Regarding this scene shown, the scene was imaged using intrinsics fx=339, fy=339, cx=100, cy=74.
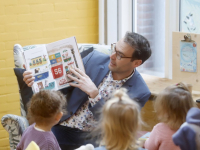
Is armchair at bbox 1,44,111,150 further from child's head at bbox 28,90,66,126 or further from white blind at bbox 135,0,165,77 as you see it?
white blind at bbox 135,0,165,77

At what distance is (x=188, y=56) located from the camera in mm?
2363

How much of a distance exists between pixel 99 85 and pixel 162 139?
2.37 feet

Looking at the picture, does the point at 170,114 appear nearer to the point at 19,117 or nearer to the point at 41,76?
the point at 41,76

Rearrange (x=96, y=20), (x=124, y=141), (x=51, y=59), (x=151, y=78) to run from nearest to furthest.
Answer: (x=124, y=141) < (x=51, y=59) < (x=151, y=78) < (x=96, y=20)

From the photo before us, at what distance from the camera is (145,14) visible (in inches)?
122

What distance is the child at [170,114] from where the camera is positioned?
5.31ft

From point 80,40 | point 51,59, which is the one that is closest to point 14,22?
point 80,40

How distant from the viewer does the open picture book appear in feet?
7.00

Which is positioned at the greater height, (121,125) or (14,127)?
(121,125)

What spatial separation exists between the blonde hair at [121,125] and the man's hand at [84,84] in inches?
28.3

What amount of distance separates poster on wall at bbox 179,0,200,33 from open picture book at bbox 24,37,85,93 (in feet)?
3.24

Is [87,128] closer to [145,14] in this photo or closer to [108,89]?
[108,89]

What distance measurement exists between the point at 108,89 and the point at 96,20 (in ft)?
4.27

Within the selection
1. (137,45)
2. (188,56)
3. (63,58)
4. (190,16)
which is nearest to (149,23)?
(190,16)
